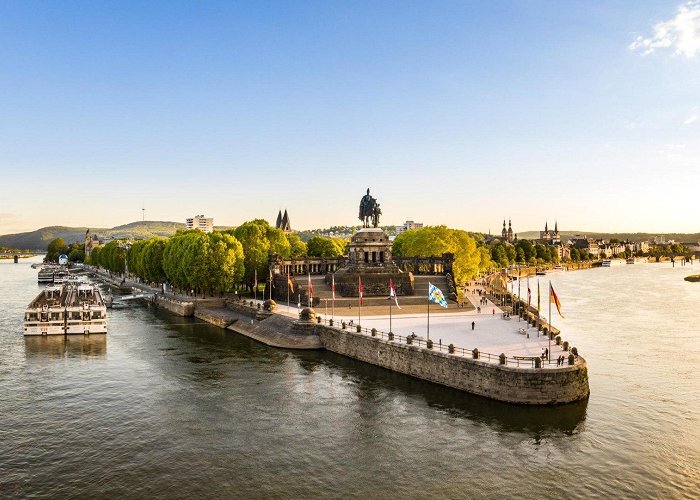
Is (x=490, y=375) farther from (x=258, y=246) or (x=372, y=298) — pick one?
(x=258, y=246)

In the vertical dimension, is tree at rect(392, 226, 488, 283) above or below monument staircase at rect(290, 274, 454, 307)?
above

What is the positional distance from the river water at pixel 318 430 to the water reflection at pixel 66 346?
3.32ft

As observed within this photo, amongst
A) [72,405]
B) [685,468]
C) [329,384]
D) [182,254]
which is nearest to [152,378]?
[72,405]

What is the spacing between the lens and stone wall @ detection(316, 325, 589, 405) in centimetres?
4159

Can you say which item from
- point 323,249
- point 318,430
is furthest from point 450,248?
point 318,430

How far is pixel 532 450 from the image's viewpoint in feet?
113

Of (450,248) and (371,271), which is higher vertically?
(450,248)

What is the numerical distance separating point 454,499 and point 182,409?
21654 millimetres

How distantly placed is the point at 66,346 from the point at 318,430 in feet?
132

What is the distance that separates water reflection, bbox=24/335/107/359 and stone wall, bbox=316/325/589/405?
30.5m

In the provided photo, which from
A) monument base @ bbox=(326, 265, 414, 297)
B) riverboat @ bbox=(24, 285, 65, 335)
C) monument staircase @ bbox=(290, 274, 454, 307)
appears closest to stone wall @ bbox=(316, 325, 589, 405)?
monument staircase @ bbox=(290, 274, 454, 307)

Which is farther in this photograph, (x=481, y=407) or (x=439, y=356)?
(x=439, y=356)

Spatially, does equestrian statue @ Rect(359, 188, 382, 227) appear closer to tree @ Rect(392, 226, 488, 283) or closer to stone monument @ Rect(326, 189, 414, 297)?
stone monument @ Rect(326, 189, 414, 297)

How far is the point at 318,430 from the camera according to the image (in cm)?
3772
